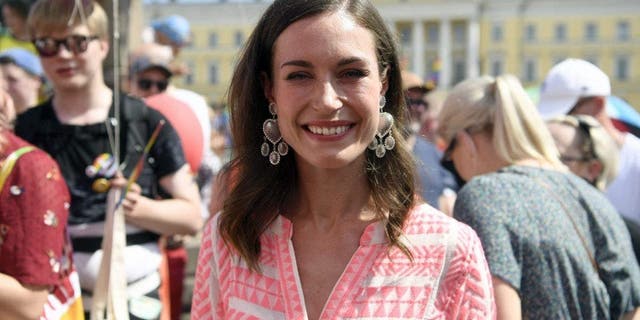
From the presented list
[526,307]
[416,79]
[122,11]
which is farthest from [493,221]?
[122,11]

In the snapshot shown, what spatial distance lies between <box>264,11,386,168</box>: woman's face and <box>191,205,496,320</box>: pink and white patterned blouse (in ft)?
0.71

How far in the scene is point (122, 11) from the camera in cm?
671

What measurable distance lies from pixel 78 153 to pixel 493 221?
1518mm

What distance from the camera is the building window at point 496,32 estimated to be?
3408 inches

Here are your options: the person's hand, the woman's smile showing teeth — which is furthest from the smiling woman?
the person's hand

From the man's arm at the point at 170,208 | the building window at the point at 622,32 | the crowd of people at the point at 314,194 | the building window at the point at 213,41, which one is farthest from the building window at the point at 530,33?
the man's arm at the point at 170,208

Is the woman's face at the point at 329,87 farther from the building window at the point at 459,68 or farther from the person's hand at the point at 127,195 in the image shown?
the building window at the point at 459,68

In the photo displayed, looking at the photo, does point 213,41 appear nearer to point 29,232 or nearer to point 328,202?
point 29,232

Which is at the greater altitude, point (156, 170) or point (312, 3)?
point (312, 3)

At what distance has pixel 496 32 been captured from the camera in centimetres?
8725

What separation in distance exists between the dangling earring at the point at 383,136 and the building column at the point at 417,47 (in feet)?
283

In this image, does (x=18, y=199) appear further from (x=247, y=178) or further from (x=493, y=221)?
(x=493, y=221)

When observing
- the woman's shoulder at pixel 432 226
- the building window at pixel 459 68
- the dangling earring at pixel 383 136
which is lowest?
the building window at pixel 459 68

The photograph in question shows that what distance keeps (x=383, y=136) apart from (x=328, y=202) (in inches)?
8.1
